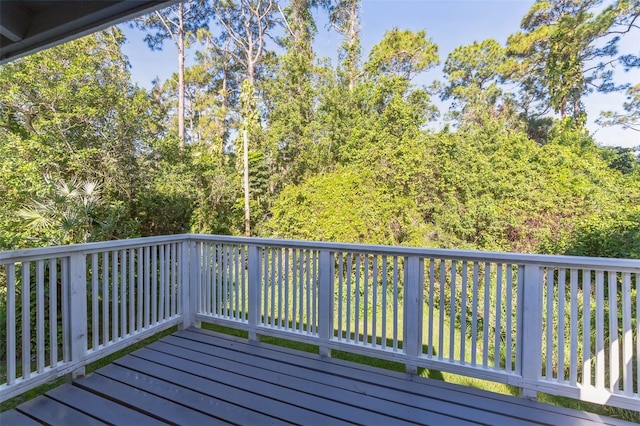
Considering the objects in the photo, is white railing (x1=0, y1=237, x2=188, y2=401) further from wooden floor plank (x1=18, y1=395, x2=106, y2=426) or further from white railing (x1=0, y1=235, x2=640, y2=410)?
wooden floor plank (x1=18, y1=395, x2=106, y2=426)

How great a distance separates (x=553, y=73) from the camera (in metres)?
7.41

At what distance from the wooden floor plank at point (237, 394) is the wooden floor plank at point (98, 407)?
322mm

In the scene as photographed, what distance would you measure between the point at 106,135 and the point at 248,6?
24.8 ft

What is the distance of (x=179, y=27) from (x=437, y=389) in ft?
40.2

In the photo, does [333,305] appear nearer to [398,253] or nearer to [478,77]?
[398,253]

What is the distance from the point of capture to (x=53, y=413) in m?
1.76

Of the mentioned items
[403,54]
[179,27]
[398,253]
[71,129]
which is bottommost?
[398,253]

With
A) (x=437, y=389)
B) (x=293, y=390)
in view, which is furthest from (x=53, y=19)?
(x=437, y=389)

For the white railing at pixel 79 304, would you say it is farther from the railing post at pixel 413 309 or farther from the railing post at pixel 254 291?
the railing post at pixel 413 309

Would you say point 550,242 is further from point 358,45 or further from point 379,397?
point 358,45

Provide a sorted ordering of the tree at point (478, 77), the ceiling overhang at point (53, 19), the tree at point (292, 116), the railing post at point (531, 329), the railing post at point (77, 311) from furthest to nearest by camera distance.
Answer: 1. the tree at point (292, 116)
2. the tree at point (478, 77)
3. the railing post at point (77, 311)
4. the railing post at point (531, 329)
5. the ceiling overhang at point (53, 19)

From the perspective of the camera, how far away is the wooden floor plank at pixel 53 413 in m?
1.69

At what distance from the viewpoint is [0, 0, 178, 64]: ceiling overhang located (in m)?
1.46

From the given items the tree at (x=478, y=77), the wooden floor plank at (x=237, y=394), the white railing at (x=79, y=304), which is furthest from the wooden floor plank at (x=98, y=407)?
the tree at (x=478, y=77)
